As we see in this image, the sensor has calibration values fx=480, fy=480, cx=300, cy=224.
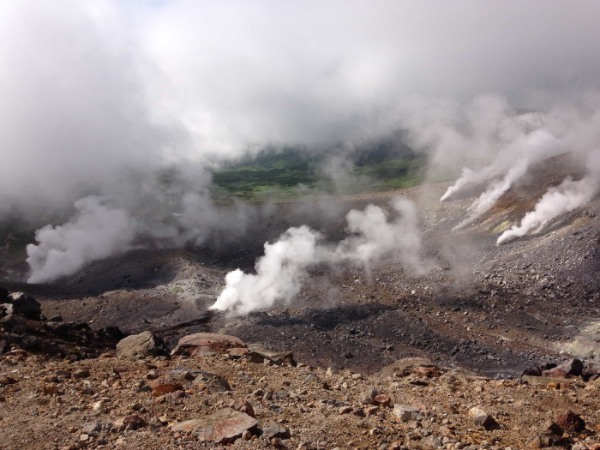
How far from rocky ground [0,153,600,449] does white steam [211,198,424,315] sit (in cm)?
146

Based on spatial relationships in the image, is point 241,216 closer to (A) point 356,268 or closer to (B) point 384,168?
(A) point 356,268

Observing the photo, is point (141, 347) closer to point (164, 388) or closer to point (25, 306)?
point (164, 388)

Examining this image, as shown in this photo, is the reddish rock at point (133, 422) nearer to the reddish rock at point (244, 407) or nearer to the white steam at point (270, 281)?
the reddish rock at point (244, 407)

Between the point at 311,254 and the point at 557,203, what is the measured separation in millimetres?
23527

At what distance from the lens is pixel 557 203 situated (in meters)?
44.9

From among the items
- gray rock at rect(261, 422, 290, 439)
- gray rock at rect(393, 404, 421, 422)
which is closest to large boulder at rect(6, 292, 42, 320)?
gray rock at rect(261, 422, 290, 439)

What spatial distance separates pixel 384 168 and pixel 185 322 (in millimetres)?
96067

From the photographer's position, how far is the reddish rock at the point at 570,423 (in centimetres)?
875

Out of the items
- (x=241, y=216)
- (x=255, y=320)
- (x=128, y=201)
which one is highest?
(x=128, y=201)

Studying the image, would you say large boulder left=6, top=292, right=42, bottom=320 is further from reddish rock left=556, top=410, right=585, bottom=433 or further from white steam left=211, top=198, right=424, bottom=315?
reddish rock left=556, top=410, right=585, bottom=433

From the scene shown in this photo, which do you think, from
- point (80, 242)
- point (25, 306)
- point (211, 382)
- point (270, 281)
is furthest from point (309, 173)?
point (211, 382)

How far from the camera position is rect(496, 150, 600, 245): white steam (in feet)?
144

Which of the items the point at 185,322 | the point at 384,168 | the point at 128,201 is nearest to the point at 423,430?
the point at 185,322

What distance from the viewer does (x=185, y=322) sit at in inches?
1345
